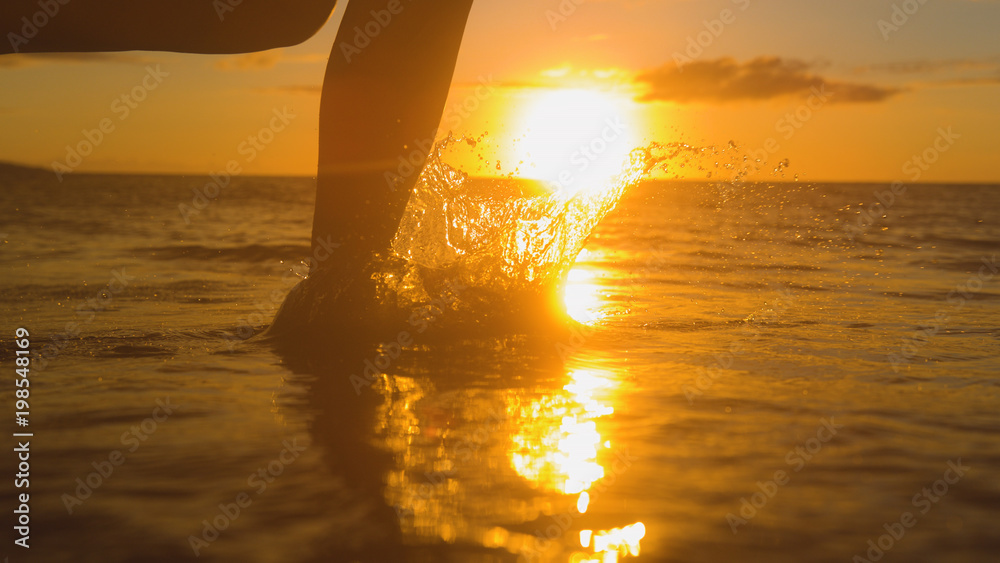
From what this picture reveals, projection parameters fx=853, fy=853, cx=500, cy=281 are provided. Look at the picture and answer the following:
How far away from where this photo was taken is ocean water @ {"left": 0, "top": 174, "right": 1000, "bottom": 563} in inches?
68.8

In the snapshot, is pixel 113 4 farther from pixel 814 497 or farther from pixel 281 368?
pixel 814 497

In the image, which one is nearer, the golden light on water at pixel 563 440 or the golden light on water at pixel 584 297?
the golden light on water at pixel 563 440

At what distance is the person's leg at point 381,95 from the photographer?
3.26 metres

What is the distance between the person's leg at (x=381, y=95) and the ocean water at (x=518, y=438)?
0.72 m

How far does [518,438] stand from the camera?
2.38 m

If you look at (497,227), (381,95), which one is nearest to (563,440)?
(381,95)

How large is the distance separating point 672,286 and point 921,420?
3.86 m

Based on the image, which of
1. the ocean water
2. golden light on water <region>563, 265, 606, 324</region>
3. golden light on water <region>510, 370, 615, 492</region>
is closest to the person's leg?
the ocean water

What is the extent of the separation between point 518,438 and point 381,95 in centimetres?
159

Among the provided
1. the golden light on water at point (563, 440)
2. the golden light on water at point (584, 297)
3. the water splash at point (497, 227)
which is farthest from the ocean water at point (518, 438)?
the water splash at point (497, 227)

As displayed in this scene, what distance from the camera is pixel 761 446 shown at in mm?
2326

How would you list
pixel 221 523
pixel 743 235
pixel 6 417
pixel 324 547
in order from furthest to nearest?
pixel 743 235, pixel 6 417, pixel 221 523, pixel 324 547

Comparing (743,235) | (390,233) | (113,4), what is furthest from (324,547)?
(743,235)

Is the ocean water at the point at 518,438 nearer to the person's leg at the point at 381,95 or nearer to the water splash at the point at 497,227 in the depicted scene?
the water splash at the point at 497,227
